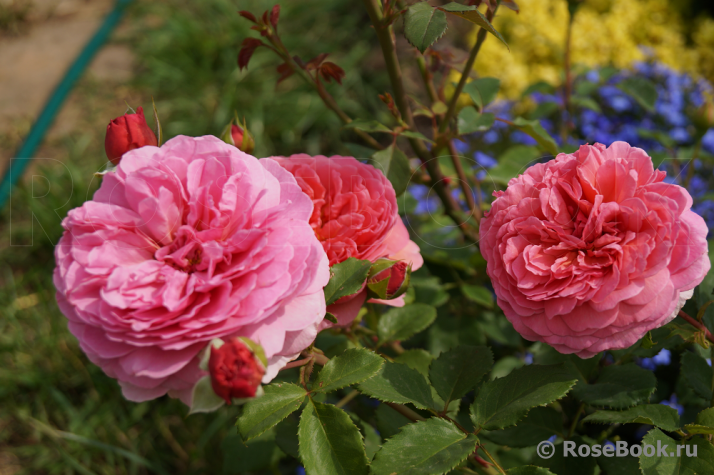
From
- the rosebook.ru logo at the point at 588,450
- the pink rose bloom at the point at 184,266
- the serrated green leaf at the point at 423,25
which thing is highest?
the serrated green leaf at the point at 423,25

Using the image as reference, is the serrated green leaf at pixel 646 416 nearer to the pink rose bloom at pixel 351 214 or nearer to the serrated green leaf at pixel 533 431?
the serrated green leaf at pixel 533 431

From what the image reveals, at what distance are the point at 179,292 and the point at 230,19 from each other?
95.4 inches

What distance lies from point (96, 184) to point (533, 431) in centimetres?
165

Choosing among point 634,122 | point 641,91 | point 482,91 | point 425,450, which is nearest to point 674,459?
point 425,450

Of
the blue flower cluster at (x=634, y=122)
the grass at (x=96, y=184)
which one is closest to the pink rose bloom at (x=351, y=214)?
the grass at (x=96, y=184)

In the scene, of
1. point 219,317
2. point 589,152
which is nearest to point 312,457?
point 219,317

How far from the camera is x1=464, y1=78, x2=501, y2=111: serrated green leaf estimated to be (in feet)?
2.75

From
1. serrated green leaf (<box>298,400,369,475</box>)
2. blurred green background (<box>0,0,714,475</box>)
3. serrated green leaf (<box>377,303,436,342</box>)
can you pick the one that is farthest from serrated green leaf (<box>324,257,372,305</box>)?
blurred green background (<box>0,0,714,475</box>)

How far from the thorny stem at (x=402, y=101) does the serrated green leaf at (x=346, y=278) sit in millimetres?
292

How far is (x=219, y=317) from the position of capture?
461 mm

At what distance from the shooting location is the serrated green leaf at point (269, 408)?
0.55 m

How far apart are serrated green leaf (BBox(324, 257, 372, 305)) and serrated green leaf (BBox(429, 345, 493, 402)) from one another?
176mm

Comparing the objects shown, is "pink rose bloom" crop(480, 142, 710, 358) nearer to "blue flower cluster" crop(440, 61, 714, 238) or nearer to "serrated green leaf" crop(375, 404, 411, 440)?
"serrated green leaf" crop(375, 404, 411, 440)

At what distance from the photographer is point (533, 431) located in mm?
717
